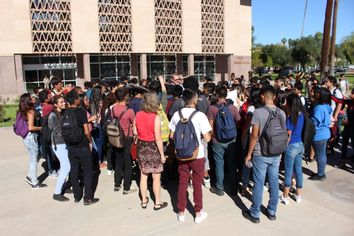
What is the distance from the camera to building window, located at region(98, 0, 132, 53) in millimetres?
28219

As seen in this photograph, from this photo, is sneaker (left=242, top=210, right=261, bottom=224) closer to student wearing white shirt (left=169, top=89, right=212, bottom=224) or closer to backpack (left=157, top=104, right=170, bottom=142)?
student wearing white shirt (left=169, top=89, right=212, bottom=224)

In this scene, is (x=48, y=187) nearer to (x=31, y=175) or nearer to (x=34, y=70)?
(x=31, y=175)

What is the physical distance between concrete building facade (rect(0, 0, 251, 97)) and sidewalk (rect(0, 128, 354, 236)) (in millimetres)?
22046

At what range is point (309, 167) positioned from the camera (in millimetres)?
6809

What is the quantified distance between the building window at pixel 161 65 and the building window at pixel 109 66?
249 centimetres

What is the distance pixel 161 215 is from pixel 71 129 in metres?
1.87

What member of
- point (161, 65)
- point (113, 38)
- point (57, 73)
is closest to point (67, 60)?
point (57, 73)

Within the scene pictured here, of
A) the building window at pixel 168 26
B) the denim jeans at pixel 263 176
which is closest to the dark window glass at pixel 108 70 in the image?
the building window at pixel 168 26

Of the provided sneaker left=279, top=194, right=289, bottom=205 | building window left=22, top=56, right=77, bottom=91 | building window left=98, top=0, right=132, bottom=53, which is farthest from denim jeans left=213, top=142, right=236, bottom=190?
building window left=22, top=56, right=77, bottom=91

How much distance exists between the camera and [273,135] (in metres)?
4.19

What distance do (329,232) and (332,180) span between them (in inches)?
81.3

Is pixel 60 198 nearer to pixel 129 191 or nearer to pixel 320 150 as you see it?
pixel 129 191

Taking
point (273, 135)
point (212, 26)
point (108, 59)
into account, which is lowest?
point (273, 135)

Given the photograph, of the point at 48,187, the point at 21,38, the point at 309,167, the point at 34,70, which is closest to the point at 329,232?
the point at 309,167
